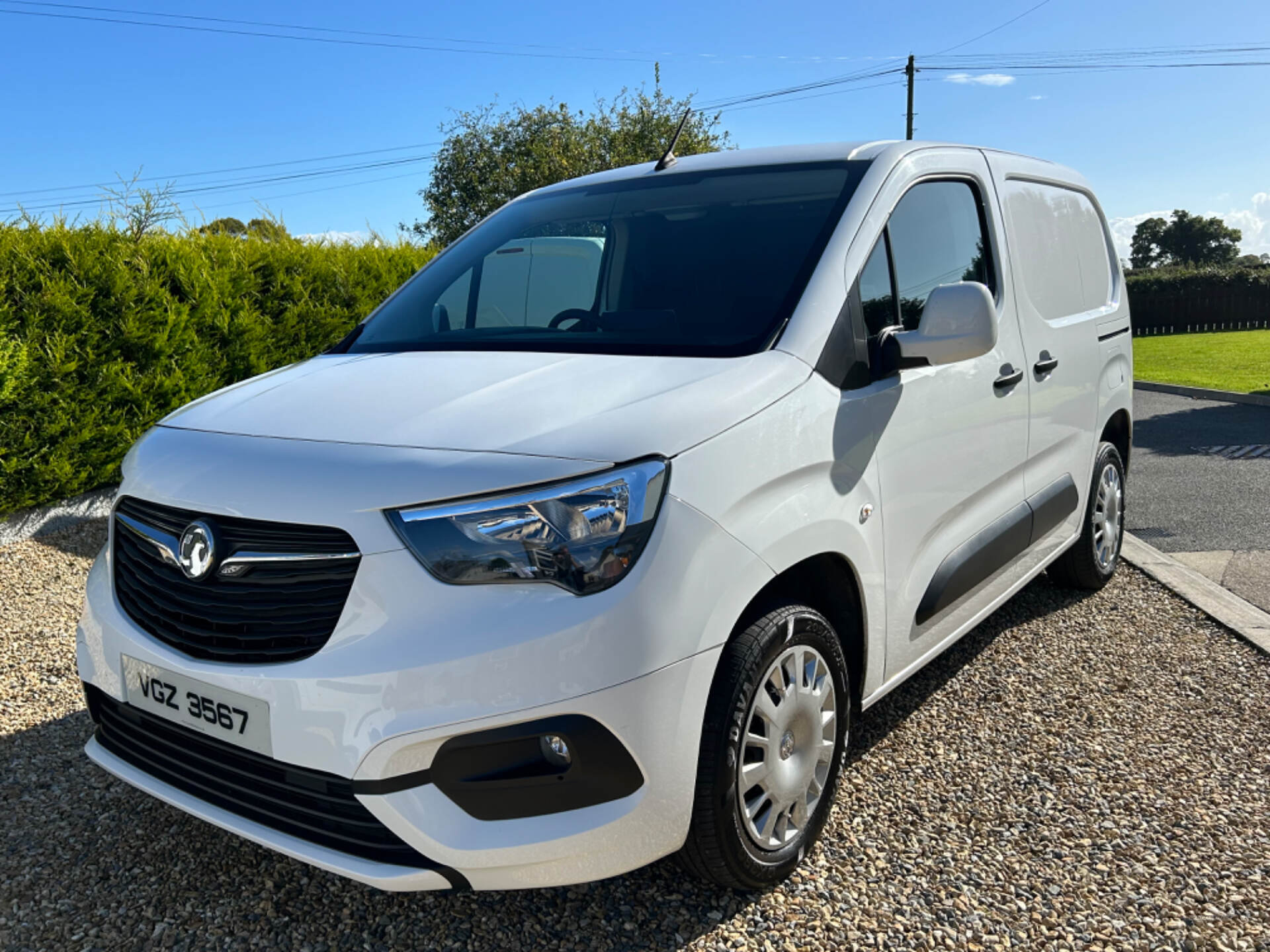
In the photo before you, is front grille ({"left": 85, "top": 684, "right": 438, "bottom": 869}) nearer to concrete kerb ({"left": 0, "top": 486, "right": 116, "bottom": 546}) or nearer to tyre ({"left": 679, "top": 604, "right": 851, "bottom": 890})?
tyre ({"left": 679, "top": 604, "right": 851, "bottom": 890})

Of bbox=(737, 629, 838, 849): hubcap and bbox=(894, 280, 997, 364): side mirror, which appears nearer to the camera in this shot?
bbox=(737, 629, 838, 849): hubcap

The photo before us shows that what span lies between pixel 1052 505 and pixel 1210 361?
18.9 meters

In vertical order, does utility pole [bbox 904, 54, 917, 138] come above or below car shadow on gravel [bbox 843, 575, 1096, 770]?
above

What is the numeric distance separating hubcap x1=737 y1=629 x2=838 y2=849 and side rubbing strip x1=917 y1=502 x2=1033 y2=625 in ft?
1.88

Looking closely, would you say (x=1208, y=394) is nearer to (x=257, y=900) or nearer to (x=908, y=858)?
(x=908, y=858)

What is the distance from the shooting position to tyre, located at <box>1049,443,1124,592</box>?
15.6ft

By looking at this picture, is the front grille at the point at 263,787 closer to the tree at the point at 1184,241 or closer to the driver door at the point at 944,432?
the driver door at the point at 944,432

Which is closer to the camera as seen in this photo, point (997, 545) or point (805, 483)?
point (805, 483)

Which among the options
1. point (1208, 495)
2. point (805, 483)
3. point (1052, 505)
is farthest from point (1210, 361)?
point (805, 483)

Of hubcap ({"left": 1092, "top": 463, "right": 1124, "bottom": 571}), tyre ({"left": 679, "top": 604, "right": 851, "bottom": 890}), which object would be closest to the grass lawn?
hubcap ({"left": 1092, "top": 463, "right": 1124, "bottom": 571})

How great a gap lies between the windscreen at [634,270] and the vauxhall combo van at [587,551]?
0.01 m

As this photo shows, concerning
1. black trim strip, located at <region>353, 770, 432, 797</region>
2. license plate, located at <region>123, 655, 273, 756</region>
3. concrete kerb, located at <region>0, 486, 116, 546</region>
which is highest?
license plate, located at <region>123, 655, 273, 756</region>

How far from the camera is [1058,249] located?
14.1 ft

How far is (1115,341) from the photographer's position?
4840 mm
